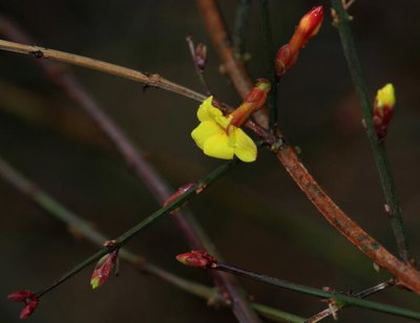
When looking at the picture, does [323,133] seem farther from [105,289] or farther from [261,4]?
[261,4]

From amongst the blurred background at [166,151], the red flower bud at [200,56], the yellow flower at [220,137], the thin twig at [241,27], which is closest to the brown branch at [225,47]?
the thin twig at [241,27]

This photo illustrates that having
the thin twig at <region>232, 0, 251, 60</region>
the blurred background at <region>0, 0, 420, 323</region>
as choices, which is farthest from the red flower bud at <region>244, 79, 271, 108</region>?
the blurred background at <region>0, 0, 420, 323</region>

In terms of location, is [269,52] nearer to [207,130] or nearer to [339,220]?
[207,130]

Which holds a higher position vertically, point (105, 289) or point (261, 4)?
point (105, 289)

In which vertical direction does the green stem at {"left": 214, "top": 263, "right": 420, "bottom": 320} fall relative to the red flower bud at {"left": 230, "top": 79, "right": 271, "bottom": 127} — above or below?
below

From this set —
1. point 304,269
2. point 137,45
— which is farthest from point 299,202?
point 137,45

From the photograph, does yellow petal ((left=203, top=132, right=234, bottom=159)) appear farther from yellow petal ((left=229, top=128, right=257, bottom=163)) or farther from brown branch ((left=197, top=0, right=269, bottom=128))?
brown branch ((left=197, top=0, right=269, bottom=128))
